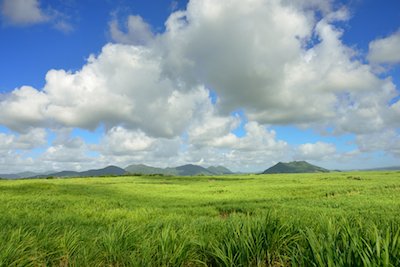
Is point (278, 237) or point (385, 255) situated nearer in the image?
point (385, 255)

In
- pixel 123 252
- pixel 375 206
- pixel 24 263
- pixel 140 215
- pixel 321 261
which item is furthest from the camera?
pixel 375 206

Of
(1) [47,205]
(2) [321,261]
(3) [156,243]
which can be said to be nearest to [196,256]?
(3) [156,243]

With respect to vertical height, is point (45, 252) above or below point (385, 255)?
below

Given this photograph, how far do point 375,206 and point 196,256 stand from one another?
22425 mm

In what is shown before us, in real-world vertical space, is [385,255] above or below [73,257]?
above

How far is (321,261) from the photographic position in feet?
18.2

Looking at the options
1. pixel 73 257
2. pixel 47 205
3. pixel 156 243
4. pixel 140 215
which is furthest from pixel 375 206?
pixel 47 205

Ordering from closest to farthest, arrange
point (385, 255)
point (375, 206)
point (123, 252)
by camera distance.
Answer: point (385, 255), point (123, 252), point (375, 206)

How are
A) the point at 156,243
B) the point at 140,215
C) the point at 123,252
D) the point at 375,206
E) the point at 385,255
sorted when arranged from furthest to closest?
the point at 375,206, the point at 140,215, the point at 156,243, the point at 123,252, the point at 385,255

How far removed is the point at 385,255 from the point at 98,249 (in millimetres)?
7074

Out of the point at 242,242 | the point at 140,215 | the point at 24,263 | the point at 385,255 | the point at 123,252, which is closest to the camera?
the point at 385,255

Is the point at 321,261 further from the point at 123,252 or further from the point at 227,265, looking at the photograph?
the point at 123,252

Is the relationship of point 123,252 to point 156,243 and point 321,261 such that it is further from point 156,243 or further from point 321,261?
point 321,261

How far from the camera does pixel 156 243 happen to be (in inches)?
365
